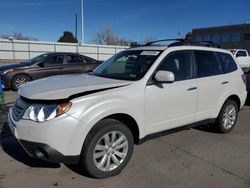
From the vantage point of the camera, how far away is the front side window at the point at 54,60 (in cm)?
975

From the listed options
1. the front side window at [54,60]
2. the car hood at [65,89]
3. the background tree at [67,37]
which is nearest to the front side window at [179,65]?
the car hood at [65,89]

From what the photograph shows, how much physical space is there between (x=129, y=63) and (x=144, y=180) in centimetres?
193

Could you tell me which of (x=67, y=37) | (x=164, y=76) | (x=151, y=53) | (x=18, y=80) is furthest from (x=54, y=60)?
(x=67, y=37)

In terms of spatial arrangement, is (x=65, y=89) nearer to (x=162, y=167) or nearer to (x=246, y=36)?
(x=162, y=167)

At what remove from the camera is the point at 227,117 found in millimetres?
5004

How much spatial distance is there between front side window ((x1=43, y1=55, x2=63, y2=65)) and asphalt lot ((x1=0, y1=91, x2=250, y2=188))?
5471mm

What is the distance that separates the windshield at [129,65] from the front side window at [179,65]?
0.65ft

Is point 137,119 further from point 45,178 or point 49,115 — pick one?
point 45,178

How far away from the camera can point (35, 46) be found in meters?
29.1

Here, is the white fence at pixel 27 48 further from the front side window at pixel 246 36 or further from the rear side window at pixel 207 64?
the front side window at pixel 246 36

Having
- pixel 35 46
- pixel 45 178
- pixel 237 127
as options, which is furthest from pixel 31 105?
pixel 35 46

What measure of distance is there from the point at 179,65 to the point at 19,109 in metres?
2.50

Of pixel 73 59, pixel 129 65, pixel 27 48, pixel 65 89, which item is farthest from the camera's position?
pixel 27 48

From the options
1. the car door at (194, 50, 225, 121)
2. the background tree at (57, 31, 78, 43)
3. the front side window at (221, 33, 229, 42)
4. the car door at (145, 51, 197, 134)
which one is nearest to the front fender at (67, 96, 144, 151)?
the car door at (145, 51, 197, 134)
